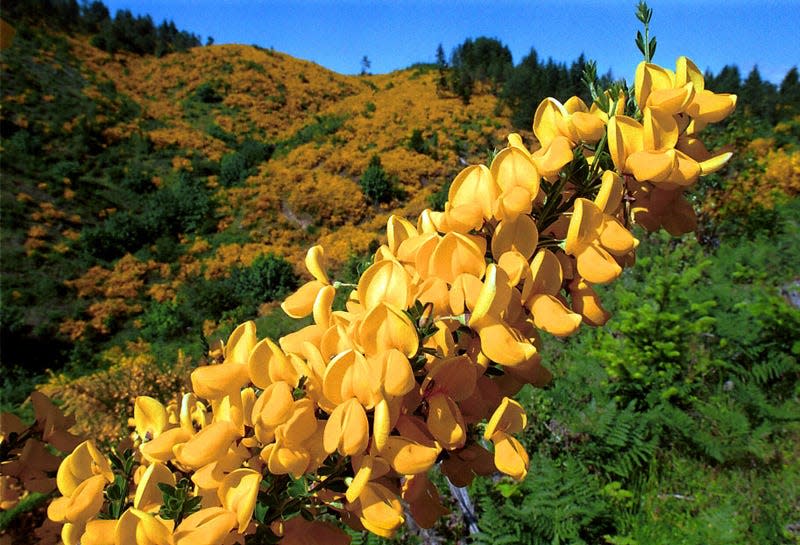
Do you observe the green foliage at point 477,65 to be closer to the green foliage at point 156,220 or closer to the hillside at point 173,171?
the hillside at point 173,171

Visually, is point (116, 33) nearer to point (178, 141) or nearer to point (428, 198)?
point (178, 141)

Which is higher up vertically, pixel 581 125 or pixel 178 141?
pixel 178 141

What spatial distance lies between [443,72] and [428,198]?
26.6 feet

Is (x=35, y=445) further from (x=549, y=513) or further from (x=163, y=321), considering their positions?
(x=163, y=321)

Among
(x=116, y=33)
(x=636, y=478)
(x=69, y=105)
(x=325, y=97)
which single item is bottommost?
(x=636, y=478)

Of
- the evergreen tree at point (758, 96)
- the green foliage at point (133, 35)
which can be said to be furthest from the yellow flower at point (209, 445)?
the green foliage at point (133, 35)

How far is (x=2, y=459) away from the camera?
67 cm

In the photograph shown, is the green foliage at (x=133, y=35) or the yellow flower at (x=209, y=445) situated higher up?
the green foliage at (x=133, y=35)

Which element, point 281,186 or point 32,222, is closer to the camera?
point 32,222

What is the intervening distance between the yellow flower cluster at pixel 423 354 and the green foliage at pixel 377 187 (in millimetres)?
11654

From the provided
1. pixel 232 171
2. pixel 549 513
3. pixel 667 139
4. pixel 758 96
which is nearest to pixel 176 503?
pixel 667 139

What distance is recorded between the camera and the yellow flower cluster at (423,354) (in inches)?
17.0

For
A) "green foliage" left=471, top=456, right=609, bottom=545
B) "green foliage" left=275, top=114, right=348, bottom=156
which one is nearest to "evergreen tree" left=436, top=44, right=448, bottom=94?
"green foliage" left=275, top=114, right=348, bottom=156

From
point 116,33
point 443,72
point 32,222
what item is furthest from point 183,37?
point 32,222
